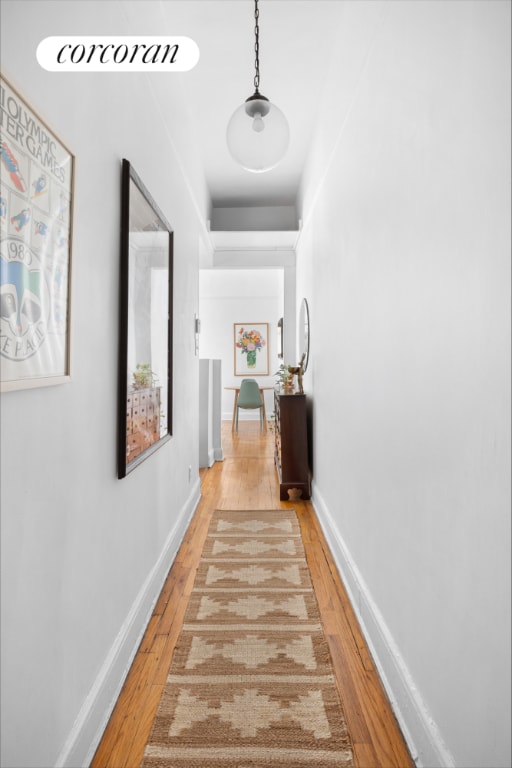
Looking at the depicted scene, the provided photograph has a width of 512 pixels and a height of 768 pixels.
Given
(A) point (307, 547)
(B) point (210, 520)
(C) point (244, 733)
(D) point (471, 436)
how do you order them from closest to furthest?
(D) point (471, 436) < (C) point (244, 733) < (A) point (307, 547) < (B) point (210, 520)

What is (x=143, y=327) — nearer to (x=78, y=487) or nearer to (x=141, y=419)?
(x=141, y=419)

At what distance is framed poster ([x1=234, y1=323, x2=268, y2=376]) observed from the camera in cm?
909

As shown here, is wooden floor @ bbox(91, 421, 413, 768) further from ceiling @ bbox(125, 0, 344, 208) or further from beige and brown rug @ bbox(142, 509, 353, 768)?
ceiling @ bbox(125, 0, 344, 208)

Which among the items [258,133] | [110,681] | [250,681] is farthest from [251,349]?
[110,681]

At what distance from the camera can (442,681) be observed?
1.16 meters

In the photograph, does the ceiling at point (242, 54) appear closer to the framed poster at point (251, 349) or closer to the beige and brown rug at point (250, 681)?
the beige and brown rug at point (250, 681)

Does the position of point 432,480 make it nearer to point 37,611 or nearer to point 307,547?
point 37,611

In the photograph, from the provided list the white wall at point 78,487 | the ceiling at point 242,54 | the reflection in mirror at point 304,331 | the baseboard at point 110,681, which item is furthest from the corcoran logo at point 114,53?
the reflection in mirror at point 304,331

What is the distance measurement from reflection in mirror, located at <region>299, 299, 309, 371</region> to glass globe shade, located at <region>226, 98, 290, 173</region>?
2316 mm

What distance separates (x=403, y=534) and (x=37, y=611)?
109cm

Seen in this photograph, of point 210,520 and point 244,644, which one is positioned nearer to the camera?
point 244,644

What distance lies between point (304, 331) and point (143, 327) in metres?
2.66

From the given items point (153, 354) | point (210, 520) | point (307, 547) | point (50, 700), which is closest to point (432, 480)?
point (50, 700)

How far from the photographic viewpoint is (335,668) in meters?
1.71
